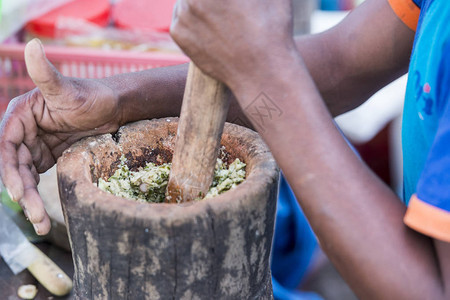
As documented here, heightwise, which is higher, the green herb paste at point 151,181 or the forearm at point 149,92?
the forearm at point 149,92

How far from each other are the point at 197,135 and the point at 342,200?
347mm

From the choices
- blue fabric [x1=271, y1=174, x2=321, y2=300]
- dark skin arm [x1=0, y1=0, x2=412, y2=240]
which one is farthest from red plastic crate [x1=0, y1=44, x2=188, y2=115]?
dark skin arm [x1=0, y1=0, x2=412, y2=240]

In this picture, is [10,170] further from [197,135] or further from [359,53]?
[359,53]

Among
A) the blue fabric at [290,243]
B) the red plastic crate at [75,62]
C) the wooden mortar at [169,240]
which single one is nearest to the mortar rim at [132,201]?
the wooden mortar at [169,240]

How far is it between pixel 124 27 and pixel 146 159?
2079mm

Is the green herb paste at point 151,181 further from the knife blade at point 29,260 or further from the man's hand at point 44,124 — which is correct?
the knife blade at point 29,260

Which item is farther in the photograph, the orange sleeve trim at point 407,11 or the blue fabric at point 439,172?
the orange sleeve trim at point 407,11

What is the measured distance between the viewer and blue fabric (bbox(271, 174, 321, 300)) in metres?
2.34

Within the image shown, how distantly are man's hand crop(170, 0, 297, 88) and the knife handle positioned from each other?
89 centimetres

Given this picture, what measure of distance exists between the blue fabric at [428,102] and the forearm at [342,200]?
91mm

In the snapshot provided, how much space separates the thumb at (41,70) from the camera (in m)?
A: 1.09

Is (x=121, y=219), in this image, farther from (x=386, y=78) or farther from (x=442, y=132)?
(x=386, y=78)

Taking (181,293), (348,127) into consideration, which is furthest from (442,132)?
(348,127)

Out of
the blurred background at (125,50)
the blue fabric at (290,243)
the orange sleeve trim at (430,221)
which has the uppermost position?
the orange sleeve trim at (430,221)
